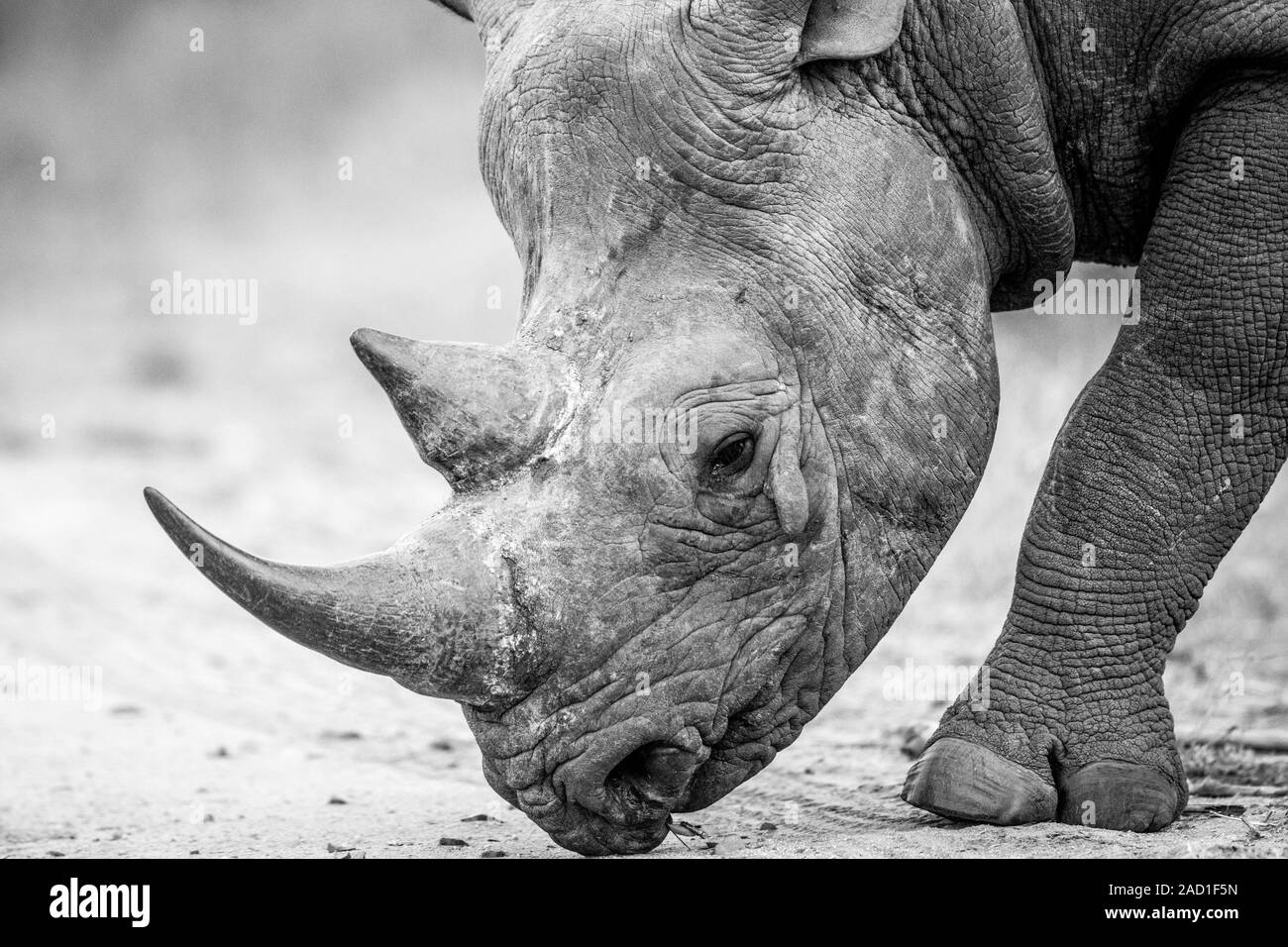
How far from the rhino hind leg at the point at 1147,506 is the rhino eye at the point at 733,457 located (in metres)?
1.24

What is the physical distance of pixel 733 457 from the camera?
12.4ft

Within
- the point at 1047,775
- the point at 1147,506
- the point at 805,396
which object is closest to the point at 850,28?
the point at 805,396

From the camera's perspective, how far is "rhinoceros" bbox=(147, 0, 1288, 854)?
11.9 feet

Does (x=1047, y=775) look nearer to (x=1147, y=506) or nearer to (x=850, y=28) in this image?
(x=1147, y=506)

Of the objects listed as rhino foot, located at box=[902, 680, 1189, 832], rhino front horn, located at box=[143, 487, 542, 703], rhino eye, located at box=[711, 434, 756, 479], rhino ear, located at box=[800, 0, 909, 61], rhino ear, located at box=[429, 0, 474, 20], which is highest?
rhino ear, located at box=[429, 0, 474, 20]

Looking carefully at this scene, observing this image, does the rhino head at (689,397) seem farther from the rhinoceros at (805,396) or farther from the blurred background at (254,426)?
the blurred background at (254,426)

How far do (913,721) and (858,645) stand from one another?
242 cm

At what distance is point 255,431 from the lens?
13.2 meters

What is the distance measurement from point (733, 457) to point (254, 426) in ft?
33.5

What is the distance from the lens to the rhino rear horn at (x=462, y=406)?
11.9 feet

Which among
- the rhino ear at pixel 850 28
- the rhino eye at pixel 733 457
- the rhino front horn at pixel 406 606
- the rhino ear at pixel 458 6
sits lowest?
the rhino front horn at pixel 406 606

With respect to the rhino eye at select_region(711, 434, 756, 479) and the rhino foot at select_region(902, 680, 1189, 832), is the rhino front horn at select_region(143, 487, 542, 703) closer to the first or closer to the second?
the rhino eye at select_region(711, 434, 756, 479)

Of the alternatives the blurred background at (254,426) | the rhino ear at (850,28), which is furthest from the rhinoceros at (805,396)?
the blurred background at (254,426)

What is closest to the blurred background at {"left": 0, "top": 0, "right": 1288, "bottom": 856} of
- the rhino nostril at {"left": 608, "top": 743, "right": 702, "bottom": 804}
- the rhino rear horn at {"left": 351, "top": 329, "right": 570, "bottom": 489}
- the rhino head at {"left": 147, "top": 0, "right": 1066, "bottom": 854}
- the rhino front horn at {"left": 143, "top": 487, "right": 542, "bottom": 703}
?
the rhino nostril at {"left": 608, "top": 743, "right": 702, "bottom": 804}
